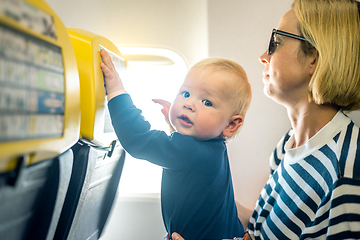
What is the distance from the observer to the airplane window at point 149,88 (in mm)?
1956

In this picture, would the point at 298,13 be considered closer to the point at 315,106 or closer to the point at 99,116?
the point at 315,106

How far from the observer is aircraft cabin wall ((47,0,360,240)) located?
175 cm

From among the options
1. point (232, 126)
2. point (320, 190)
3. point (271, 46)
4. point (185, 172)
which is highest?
point (271, 46)

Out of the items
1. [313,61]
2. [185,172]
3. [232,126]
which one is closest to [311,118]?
[313,61]

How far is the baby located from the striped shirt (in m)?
0.28

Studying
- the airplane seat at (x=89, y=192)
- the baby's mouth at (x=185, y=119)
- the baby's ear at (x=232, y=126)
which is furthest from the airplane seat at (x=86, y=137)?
the baby's ear at (x=232, y=126)

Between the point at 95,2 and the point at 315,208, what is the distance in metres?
1.83

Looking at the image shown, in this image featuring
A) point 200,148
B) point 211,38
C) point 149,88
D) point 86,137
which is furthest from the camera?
point 149,88

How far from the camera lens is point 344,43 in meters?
1.15

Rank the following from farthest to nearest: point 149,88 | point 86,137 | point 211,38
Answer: point 149,88 < point 211,38 < point 86,137

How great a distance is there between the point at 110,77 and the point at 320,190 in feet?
3.11

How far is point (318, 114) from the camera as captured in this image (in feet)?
4.14

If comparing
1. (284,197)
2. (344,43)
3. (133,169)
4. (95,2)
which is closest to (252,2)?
(344,43)

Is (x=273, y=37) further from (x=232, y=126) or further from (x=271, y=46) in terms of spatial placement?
(x=232, y=126)
